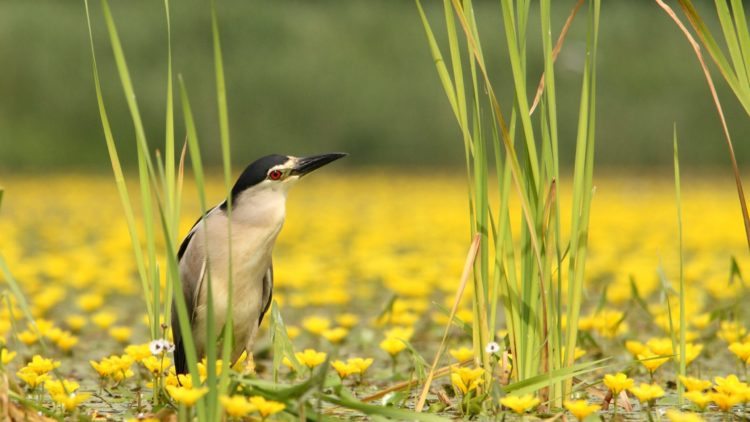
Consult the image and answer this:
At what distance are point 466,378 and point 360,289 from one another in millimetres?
2804

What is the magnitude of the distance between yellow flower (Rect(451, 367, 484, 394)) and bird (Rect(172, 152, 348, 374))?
2.33 ft

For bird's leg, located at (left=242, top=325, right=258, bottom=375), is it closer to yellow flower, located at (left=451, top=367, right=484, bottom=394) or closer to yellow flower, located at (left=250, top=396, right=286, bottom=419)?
yellow flower, located at (left=451, top=367, right=484, bottom=394)

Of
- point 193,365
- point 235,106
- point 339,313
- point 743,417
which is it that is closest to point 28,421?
point 193,365

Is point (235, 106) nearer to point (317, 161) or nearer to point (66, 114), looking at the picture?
point (66, 114)

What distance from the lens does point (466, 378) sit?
7.03ft

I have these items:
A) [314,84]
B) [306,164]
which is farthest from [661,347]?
[314,84]

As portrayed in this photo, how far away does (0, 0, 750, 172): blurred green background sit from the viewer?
1216 cm

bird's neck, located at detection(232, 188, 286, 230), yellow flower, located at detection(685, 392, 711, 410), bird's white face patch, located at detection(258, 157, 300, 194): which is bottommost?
yellow flower, located at detection(685, 392, 711, 410)

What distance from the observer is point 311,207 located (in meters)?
9.95

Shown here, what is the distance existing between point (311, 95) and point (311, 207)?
285cm

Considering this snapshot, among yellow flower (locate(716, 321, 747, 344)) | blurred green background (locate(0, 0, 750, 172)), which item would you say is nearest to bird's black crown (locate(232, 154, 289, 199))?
yellow flower (locate(716, 321, 747, 344))

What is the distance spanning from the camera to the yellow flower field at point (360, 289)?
254 cm

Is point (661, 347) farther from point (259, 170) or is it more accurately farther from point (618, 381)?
point (259, 170)

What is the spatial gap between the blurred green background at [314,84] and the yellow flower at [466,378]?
989cm
